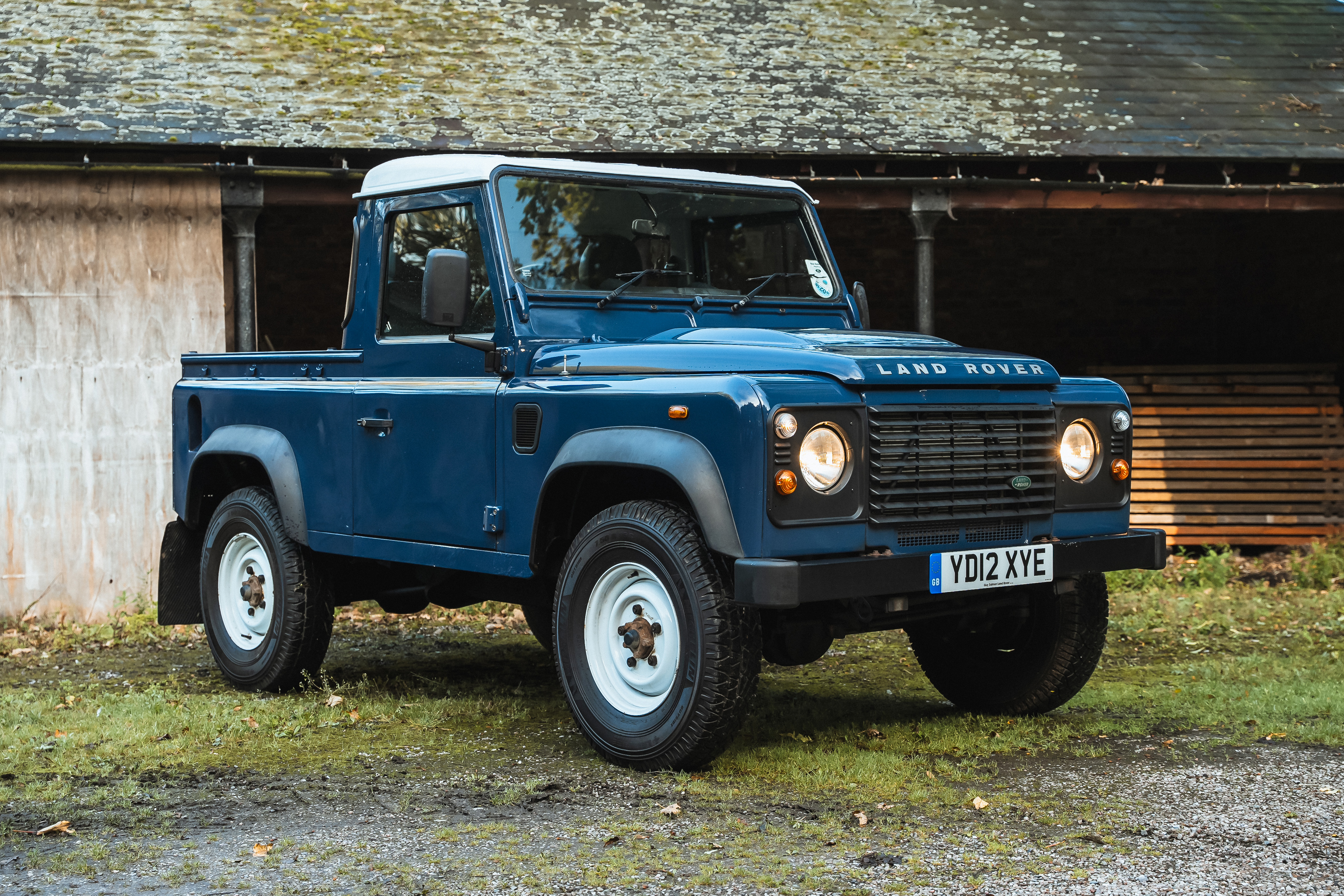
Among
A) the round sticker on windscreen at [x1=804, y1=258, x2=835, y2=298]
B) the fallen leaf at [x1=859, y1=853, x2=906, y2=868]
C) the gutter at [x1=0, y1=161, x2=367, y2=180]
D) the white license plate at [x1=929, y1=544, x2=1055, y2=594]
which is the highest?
the gutter at [x1=0, y1=161, x2=367, y2=180]

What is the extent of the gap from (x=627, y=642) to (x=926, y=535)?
3.54 feet

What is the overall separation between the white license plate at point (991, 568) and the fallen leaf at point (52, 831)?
110 inches

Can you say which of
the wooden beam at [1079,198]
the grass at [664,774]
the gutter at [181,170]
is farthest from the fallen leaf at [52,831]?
the wooden beam at [1079,198]

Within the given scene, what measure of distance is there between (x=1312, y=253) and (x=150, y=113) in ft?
34.4

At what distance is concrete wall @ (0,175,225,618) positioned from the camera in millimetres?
9242

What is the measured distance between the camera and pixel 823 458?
4570 millimetres

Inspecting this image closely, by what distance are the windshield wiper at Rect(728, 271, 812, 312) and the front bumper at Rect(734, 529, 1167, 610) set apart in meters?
1.44

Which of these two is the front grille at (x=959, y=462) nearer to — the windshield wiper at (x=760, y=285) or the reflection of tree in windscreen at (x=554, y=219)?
the windshield wiper at (x=760, y=285)

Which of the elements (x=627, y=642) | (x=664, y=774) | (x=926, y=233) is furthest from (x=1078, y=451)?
(x=926, y=233)

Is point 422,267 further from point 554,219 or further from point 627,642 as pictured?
point 627,642

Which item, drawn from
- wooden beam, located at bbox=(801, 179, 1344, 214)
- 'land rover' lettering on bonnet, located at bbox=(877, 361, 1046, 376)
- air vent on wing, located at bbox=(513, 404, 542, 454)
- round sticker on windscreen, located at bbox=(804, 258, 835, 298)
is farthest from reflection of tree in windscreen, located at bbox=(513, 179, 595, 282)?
wooden beam, located at bbox=(801, 179, 1344, 214)

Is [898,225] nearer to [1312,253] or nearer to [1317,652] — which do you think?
[1312,253]

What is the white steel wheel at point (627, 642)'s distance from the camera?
484 centimetres

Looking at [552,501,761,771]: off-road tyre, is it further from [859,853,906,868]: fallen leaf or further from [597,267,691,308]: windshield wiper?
[597,267,691,308]: windshield wiper
